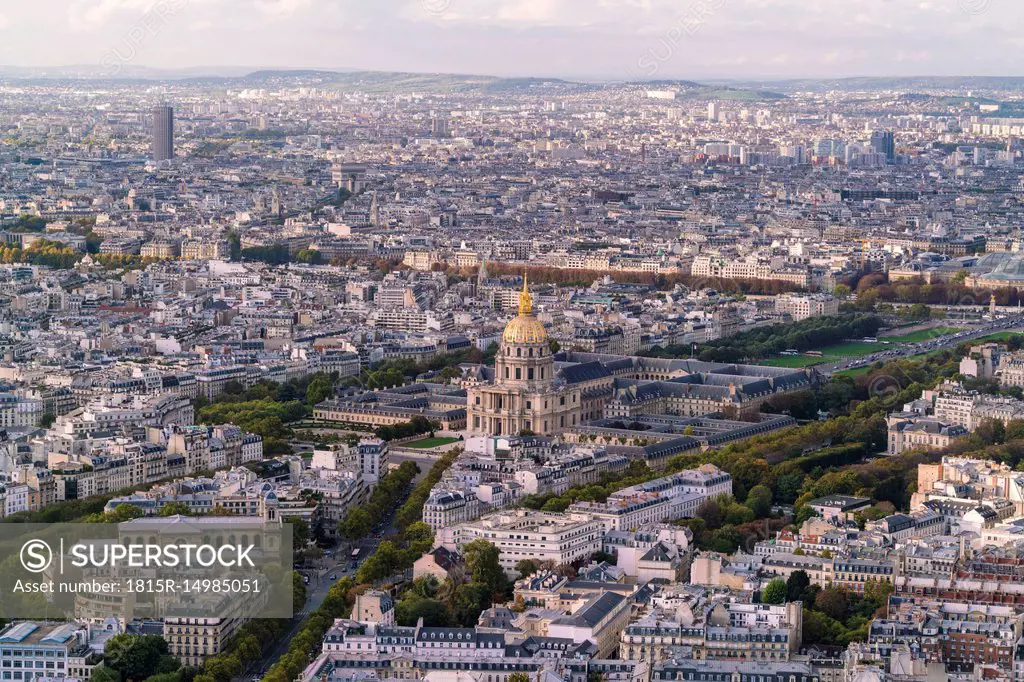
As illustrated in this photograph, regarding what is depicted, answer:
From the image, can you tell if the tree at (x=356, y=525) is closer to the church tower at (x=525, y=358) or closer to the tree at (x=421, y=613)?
the tree at (x=421, y=613)

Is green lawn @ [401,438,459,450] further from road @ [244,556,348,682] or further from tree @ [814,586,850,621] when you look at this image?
tree @ [814,586,850,621]

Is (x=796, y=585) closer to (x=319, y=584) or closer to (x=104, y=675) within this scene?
(x=319, y=584)

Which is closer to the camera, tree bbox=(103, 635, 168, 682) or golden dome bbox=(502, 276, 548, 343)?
tree bbox=(103, 635, 168, 682)

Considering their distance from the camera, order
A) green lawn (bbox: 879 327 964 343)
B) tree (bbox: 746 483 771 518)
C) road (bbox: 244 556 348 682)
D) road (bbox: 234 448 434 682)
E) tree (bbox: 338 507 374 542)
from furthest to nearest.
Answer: green lawn (bbox: 879 327 964 343) → tree (bbox: 746 483 771 518) → tree (bbox: 338 507 374 542) → road (bbox: 234 448 434 682) → road (bbox: 244 556 348 682)

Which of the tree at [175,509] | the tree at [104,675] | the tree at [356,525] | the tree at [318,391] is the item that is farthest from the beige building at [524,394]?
the tree at [104,675]

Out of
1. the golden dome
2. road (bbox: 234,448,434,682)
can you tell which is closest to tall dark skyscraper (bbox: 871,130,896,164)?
the golden dome

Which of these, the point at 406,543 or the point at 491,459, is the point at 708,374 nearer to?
the point at 491,459
